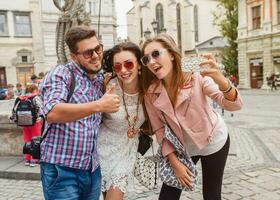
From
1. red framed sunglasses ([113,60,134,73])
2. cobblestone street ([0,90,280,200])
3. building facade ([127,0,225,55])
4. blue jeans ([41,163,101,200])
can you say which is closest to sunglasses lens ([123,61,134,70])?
red framed sunglasses ([113,60,134,73])

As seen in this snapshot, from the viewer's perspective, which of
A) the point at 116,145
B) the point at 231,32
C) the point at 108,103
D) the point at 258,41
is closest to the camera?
the point at 108,103

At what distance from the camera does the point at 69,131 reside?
227cm

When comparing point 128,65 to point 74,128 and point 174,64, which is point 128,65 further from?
point 74,128

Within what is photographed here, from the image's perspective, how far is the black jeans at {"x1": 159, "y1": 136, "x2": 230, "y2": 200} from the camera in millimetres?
2746

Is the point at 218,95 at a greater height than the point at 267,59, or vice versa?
the point at 267,59

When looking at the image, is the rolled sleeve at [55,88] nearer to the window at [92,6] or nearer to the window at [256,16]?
the window at [256,16]

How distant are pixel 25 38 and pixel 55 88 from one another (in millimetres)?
35613

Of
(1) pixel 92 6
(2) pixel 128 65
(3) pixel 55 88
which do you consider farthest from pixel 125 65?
(1) pixel 92 6

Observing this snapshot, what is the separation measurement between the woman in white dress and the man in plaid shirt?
0.63 ft

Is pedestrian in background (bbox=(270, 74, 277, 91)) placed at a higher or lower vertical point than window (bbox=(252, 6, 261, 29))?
lower

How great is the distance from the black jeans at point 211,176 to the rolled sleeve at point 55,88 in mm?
1216

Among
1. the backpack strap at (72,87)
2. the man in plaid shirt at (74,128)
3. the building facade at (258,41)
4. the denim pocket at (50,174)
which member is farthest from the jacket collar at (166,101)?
the building facade at (258,41)

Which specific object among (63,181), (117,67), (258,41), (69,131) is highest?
(258,41)

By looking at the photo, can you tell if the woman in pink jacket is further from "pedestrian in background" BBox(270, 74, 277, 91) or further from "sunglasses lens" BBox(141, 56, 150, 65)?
"pedestrian in background" BBox(270, 74, 277, 91)
